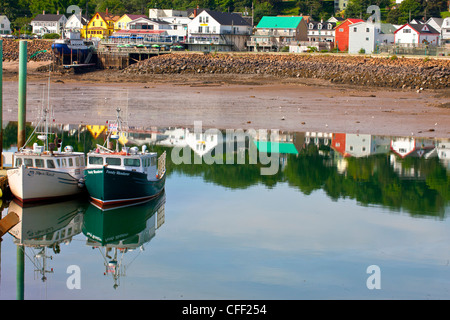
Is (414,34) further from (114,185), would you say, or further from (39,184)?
(39,184)

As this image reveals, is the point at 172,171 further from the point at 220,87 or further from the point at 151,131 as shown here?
the point at 220,87

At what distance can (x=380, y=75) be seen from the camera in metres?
75.3

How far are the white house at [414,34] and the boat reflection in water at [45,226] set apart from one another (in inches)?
3141

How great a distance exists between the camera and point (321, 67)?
81.8 meters

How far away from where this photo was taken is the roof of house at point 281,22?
113 meters

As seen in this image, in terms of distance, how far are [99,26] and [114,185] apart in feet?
341

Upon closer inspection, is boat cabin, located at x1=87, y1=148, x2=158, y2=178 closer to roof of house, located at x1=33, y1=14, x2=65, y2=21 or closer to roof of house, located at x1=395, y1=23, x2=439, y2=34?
roof of house, located at x1=395, y1=23, x2=439, y2=34

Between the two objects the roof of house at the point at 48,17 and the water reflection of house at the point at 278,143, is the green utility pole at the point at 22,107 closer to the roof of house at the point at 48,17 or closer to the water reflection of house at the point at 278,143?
the water reflection of house at the point at 278,143

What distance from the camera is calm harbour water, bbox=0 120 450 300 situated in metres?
20.4

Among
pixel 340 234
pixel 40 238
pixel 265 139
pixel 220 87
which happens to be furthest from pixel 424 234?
pixel 220 87

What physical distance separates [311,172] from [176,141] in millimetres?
10119

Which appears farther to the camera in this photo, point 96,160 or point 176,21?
point 176,21

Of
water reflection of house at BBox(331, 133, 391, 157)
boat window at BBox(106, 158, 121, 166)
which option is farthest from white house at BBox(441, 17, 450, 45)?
boat window at BBox(106, 158, 121, 166)

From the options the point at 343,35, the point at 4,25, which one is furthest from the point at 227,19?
the point at 4,25
